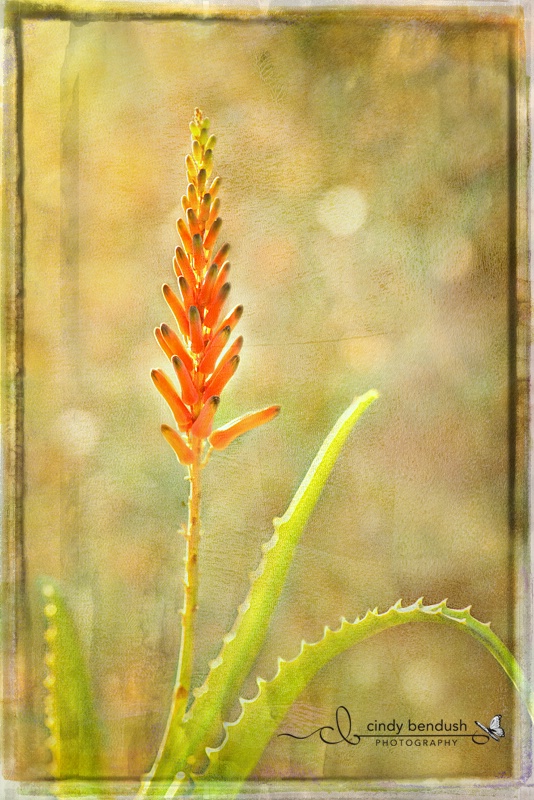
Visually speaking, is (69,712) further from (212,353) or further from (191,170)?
(191,170)

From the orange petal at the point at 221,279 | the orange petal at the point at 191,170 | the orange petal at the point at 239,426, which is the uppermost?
the orange petal at the point at 191,170

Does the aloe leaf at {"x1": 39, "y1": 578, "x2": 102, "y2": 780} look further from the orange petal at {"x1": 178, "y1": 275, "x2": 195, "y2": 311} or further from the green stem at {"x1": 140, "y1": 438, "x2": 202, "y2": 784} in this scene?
the orange petal at {"x1": 178, "y1": 275, "x2": 195, "y2": 311}

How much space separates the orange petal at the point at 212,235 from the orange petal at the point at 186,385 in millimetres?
158

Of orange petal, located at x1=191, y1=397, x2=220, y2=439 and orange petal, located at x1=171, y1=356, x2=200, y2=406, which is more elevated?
orange petal, located at x1=171, y1=356, x2=200, y2=406

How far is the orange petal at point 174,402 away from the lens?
747mm

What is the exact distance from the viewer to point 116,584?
0.80 metres

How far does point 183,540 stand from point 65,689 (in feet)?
0.79

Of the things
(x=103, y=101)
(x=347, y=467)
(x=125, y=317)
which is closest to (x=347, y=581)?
(x=347, y=467)

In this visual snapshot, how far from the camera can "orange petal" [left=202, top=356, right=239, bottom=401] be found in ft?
2.46

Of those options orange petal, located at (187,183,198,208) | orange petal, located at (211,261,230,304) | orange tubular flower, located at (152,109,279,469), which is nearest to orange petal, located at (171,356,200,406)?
orange tubular flower, located at (152,109,279,469)

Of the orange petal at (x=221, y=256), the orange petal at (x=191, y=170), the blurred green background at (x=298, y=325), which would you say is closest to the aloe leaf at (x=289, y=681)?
the blurred green background at (x=298, y=325)

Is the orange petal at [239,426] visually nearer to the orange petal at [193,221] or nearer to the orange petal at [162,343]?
the orange petal at [162,343]

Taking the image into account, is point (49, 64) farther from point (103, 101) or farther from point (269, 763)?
point (269, 763)

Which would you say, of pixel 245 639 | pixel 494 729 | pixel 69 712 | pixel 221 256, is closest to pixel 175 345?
pixel 221 256
